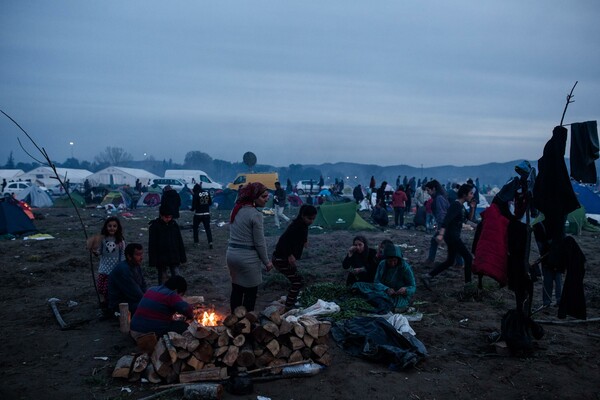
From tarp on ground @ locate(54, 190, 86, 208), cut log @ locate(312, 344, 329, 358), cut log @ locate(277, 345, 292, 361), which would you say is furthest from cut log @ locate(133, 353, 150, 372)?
tarp on ground @ locate(54, 190, 86, 208)

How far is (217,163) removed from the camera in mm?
94250

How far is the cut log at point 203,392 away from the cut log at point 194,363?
339 millimetres

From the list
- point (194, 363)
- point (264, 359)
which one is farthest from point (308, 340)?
point (194, 363)

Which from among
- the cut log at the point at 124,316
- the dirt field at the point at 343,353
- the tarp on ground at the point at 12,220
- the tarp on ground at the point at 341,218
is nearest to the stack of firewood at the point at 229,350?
the dirt field at the point at 343,353

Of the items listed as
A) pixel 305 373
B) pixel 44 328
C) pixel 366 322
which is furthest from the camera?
pixel 44 328

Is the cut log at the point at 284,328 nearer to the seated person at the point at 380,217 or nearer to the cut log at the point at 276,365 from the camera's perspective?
the cut log at the point at 276,365

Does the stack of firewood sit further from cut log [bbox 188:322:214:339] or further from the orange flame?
the orange flame

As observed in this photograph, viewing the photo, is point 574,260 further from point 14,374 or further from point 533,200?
point 14,374

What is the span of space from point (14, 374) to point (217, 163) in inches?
3615

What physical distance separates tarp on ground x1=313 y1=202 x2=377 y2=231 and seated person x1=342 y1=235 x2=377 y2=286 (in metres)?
8.53

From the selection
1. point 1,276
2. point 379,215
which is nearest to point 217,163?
point 379,215

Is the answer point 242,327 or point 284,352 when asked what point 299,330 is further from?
point 242,327

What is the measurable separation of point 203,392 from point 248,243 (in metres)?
1.69

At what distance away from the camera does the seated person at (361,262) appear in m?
6.92
